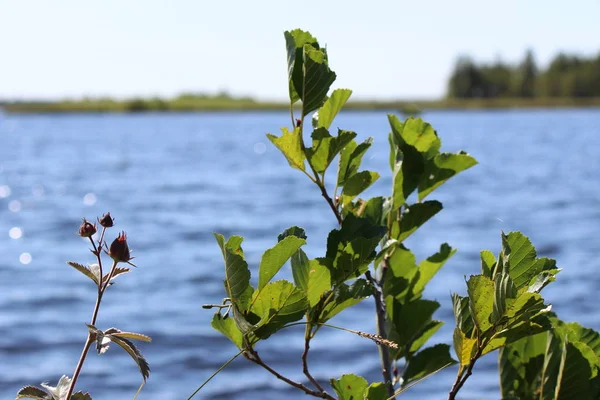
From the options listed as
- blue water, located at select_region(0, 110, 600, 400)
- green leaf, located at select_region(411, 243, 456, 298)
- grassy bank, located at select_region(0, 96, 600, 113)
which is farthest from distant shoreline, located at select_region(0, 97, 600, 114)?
green leaf, located at select_region(411, 243, 456, 298)

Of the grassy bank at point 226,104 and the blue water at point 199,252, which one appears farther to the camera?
the grassy bank at point 226,104

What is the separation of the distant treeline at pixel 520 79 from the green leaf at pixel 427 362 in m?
115

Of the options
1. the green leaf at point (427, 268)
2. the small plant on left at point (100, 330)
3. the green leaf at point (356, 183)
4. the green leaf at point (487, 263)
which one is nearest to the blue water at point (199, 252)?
the green leaf at point (427, 268)

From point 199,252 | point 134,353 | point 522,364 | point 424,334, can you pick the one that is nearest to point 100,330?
point 134,353

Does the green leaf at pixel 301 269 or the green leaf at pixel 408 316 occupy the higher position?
the green leaf at pixel 301 269

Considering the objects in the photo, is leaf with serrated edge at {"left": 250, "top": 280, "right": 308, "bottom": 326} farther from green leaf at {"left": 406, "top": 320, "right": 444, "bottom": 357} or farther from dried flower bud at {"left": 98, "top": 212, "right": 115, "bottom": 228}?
green leaf at {"left": 406, "top": 320, "right": 444, "bottom": 357}

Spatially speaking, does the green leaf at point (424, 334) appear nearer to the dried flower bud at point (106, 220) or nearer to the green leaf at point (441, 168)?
the green leaf at point (441, 168)

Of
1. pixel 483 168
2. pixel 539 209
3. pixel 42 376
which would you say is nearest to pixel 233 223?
pixel 539 209

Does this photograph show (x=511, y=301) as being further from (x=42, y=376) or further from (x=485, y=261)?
(x=42, y=376)

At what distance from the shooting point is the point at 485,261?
1130 millimetres

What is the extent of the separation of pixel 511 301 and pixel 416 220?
44cm

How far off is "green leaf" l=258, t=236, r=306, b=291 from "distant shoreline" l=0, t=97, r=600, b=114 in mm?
89546

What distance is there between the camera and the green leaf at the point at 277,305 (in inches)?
42.1

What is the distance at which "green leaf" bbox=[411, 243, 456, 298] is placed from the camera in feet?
5.11
